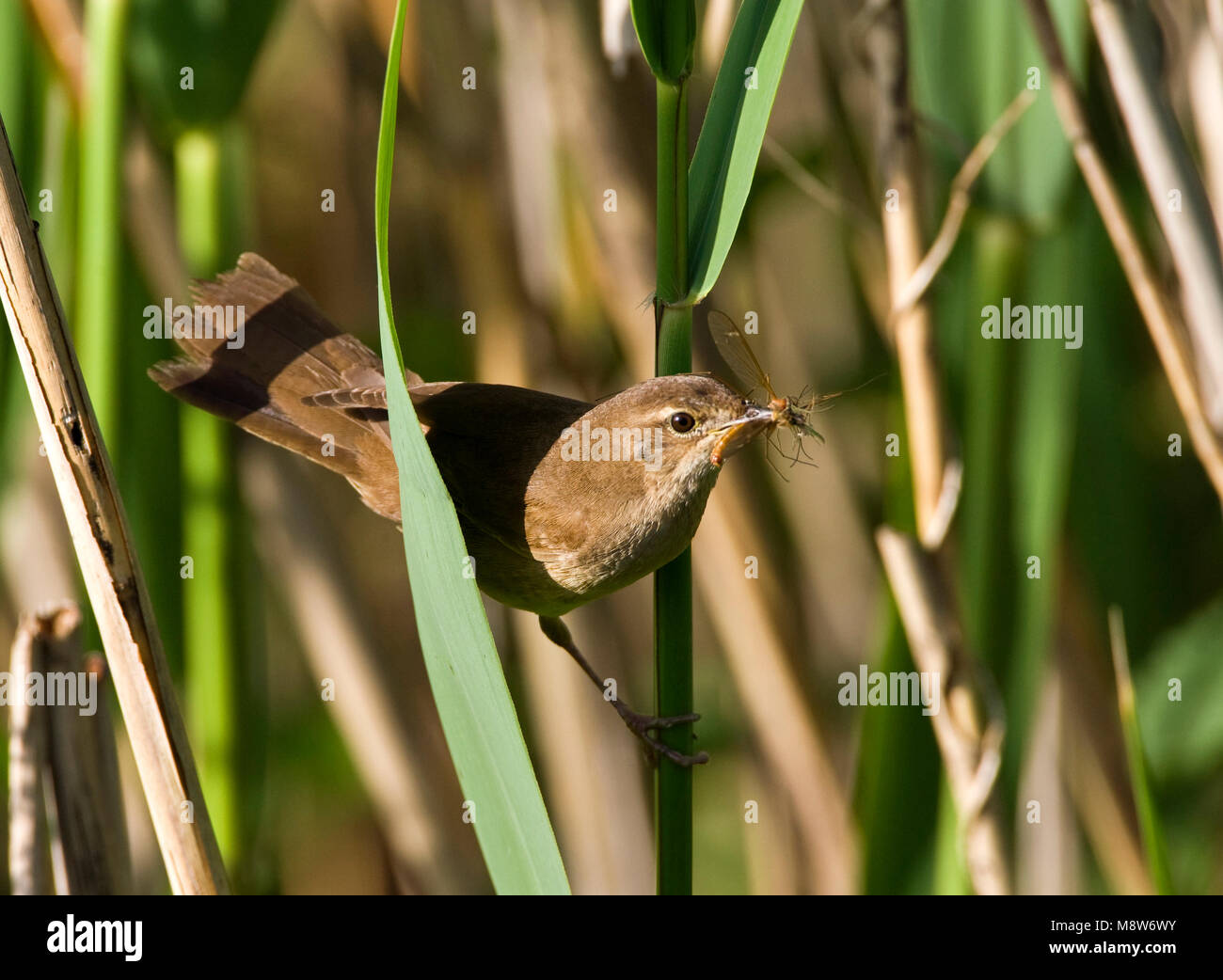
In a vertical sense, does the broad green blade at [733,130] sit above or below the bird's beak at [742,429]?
above

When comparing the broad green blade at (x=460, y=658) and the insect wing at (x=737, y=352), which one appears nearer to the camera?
the broad green blade at (x=460, y=658)

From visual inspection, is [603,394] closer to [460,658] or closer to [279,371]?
[279,371]

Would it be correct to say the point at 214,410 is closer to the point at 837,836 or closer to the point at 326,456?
the point at 326,456

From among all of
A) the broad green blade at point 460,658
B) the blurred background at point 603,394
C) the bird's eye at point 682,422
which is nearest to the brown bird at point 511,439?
the bird's eye at point 682,422

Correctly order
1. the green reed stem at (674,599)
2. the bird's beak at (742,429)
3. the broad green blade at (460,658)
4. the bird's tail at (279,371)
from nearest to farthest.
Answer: the broad green blade at (460,658), the green reed stem at (674,599), the bird's beak at (742,429), the bird's tail at (279,371)

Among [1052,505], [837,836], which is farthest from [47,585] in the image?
[1052,505]

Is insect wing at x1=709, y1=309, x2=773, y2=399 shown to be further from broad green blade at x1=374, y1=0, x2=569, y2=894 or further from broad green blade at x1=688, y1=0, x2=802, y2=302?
broad green blade at x1=374, y1=0, x2=569, y2=894

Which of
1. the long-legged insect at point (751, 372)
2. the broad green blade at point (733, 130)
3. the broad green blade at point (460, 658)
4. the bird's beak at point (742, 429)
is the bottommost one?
the broad green blade at point (460, 658)

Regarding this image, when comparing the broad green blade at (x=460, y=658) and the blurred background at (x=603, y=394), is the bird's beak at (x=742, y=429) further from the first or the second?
the broad green blade at (x=460, y=658)
